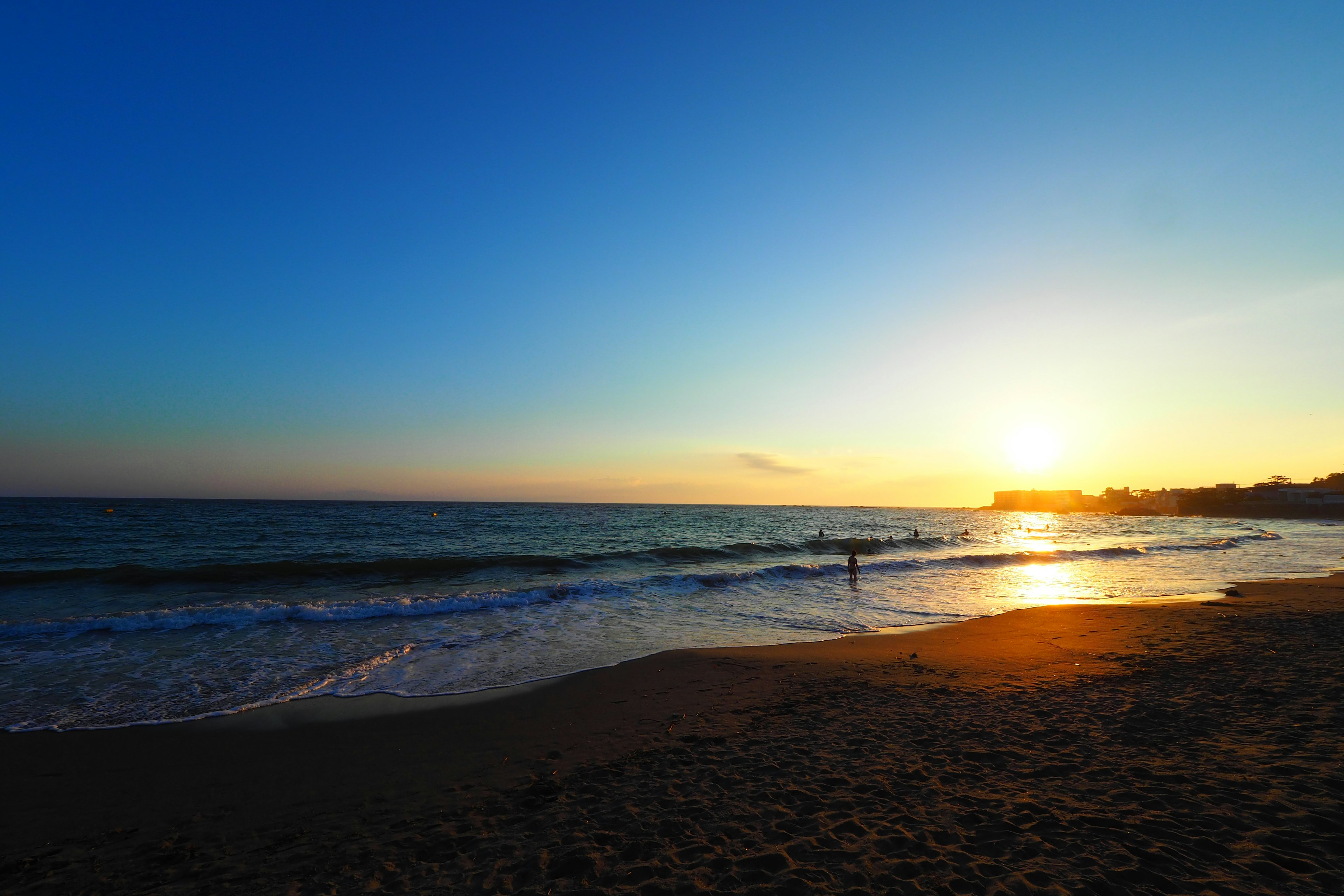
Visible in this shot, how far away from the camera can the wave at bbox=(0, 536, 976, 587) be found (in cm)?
2261

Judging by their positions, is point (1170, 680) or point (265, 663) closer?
point (1170, 680)

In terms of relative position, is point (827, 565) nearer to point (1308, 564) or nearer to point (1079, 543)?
point (1308, 564)

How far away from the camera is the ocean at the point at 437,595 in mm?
11031

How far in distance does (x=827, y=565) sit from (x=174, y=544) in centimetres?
3982

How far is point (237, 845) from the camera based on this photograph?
537 centimetres

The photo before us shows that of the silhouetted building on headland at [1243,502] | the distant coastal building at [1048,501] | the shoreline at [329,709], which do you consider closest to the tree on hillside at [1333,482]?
the silhouetted building on headland at [1243,502]

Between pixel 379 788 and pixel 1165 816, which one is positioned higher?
pixel 1165 816

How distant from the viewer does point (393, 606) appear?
17.8m

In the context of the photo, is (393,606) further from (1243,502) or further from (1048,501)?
(1048,501)

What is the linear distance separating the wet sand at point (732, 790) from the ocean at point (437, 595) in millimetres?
2089

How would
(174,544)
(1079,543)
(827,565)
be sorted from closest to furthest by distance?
(827,565)
(174,544)
(1079,543)

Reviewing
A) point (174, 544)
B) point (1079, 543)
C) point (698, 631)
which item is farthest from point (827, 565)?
point (174, 544)

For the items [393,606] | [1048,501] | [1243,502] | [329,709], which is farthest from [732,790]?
[1048,501]

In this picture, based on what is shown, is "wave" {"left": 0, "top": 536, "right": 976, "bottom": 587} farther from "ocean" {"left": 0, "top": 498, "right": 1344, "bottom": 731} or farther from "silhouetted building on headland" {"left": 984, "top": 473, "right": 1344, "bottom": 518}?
"silhouetted building on headland" {"left": 984, "top": 473, "right": 1344, "bottom": 518}
